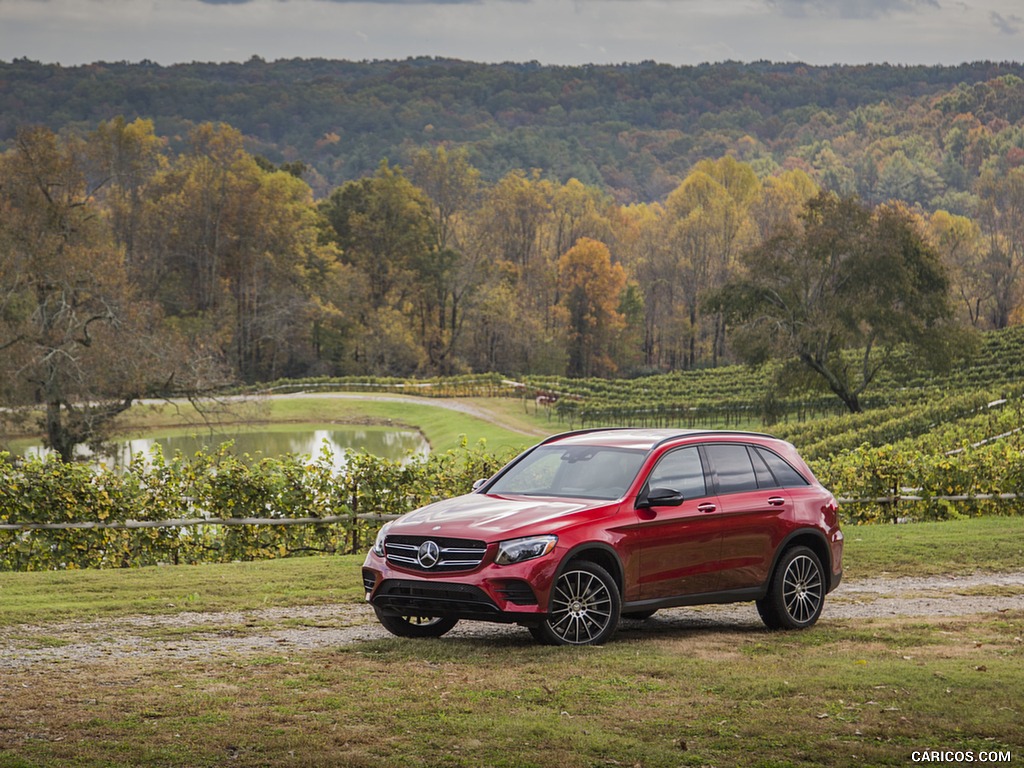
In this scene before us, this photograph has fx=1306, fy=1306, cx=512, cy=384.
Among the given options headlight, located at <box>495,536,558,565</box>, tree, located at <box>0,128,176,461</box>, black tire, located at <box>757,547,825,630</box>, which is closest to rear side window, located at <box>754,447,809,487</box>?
black tire, located at <box>757,547,825,630</box>

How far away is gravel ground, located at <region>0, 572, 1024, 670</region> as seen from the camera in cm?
1016

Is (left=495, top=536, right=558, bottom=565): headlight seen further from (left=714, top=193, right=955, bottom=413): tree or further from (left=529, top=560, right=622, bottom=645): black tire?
(left=714, top=193, right=955, bottom=413): tree

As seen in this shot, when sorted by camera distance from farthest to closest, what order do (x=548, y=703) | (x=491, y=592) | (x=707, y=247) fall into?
1. (x=707, y=247)
2. (x=491, y=592)
3. (x=548, y=703)

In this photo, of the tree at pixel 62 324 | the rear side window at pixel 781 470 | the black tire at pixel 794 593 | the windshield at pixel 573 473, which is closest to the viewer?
the windshield at pixel 573 473

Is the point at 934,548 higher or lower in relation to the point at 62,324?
lower

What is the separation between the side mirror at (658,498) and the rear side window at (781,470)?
1449mm

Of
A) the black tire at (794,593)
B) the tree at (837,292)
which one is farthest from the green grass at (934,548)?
the tree at (837,292)

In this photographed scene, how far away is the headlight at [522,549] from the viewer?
9836 mm

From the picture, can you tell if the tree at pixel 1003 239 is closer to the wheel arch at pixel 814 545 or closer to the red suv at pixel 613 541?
the wheel arch at pixel 814 545

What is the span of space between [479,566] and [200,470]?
9.96 metres

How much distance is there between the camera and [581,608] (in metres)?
10.2

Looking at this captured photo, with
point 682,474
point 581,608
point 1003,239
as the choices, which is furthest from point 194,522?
point 1003,239

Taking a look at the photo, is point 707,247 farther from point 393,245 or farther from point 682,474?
point 682,474

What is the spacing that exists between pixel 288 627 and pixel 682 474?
3.73 meters
